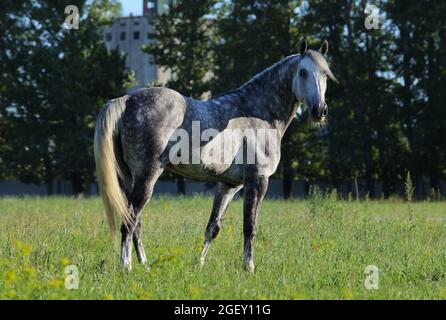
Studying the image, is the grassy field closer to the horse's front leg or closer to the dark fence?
the horse's front leg

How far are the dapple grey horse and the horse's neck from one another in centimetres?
1

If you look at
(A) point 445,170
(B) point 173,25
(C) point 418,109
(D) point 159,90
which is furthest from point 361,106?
(D) point 159,90

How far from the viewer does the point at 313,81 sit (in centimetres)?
816

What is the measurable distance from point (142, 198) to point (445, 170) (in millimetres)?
34148

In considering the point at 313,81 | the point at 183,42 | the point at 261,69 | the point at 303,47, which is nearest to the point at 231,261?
the point at 313,81

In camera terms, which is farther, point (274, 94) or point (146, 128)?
point (274, 94)

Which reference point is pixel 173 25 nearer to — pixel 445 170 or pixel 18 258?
pixel 445 170

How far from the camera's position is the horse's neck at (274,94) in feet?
28.2

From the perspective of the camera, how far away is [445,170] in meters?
38.9

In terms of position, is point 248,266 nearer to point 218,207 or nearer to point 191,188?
point 218,207

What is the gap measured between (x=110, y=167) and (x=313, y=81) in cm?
262

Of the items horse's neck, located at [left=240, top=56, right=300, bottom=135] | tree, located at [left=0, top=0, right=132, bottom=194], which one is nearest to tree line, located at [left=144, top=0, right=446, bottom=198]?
tree, located at [left=0, top=0, right=132, bottom=194]

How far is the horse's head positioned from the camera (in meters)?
8.05

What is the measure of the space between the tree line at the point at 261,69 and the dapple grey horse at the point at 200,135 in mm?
26888
